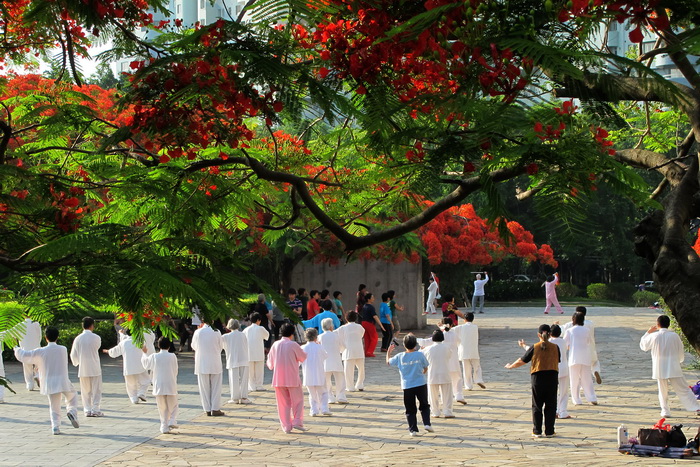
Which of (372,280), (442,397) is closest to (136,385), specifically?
(442,397)

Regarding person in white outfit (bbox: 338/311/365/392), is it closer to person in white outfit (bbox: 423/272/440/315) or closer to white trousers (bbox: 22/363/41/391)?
white trousers (bbox: 22/363/41/391)

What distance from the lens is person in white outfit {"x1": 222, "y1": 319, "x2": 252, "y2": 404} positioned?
15250 mm

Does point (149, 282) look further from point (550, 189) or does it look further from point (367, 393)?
point (367, 393)

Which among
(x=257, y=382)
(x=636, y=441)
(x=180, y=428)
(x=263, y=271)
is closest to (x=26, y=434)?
(x=180, y=428)

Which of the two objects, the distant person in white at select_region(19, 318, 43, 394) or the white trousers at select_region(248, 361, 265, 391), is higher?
the distant person in white at select_region(19, 318, 43, 394)

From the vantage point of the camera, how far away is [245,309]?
4.43 m

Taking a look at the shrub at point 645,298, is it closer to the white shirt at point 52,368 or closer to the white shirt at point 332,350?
the white shirt at point 332,350

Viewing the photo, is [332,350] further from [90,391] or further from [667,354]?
[667,354]

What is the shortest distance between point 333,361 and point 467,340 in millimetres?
2630

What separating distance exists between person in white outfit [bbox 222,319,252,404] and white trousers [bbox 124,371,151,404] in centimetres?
154

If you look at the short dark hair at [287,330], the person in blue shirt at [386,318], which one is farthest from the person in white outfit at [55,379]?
the person in blue shirt at [386,318]

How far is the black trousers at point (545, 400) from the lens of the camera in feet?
39.4

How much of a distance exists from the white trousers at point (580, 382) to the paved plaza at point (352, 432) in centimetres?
19

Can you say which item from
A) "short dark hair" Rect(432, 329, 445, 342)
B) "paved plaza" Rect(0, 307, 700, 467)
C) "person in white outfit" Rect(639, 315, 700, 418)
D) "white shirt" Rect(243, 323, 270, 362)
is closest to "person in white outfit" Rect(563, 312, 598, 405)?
"paved plaza" Rect(0, 307, 700, 467)
